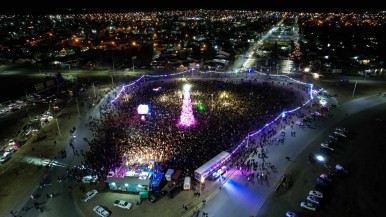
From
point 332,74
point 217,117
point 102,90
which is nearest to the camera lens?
point 217,117

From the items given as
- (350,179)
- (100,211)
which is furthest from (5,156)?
(350,179)

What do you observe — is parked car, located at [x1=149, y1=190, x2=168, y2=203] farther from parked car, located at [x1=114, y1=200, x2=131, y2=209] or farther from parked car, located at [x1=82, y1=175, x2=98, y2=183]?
parked car, located at [x1=82, y1=175, x2=98, y2=183]

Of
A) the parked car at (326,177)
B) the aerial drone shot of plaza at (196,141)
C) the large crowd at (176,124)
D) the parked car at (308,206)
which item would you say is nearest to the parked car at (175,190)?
the aerial drone shot of plaza at (196,141)

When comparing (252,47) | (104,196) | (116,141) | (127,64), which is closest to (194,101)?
(116,141)

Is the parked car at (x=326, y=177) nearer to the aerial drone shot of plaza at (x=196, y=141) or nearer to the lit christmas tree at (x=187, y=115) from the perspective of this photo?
the aerial drone shot of plaza at (x=196, y=141)

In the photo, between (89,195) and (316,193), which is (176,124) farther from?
(316,193)

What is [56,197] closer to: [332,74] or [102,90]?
[102,90]
